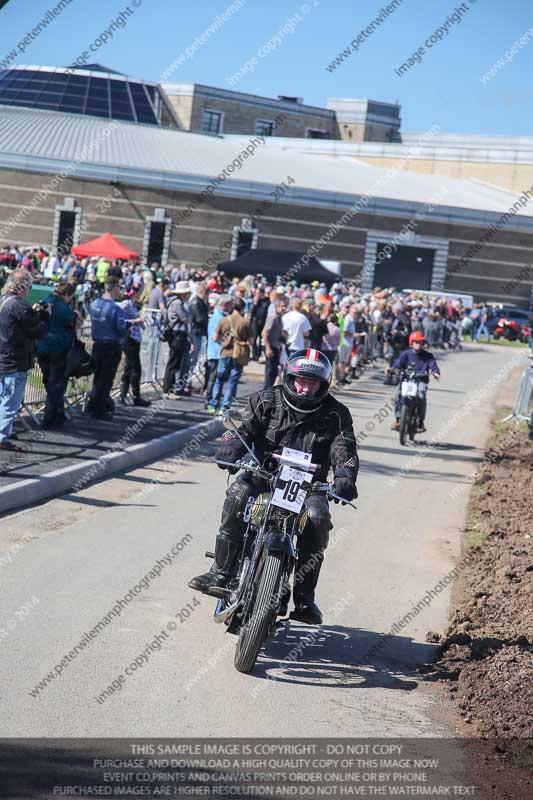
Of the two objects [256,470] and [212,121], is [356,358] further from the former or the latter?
[212,121]

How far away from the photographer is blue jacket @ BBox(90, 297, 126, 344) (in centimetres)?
1508

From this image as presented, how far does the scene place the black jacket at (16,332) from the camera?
12.1 m

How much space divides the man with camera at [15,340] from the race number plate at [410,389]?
7169mm

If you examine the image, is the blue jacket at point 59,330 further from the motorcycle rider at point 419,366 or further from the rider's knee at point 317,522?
the rider's knee at point 317,522

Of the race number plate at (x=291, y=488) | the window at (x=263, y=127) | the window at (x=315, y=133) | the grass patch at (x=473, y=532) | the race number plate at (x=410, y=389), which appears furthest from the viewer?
the window at (x=263, y=127)

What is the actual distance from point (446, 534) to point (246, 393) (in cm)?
1043

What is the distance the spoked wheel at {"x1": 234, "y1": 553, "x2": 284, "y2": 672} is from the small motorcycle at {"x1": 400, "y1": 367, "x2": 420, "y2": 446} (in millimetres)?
11541

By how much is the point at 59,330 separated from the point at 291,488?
835cm

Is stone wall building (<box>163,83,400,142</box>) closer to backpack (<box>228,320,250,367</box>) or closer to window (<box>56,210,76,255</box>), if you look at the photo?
window (<box>56,210,76,255</box>)

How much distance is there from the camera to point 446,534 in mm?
11547

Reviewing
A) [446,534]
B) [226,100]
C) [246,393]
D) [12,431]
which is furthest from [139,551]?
[226,100]

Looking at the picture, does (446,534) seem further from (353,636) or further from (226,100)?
(226,100)

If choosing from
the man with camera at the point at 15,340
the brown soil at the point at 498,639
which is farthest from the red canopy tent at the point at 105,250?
the brown soil at the point at 498,639

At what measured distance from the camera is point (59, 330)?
1426 cm
